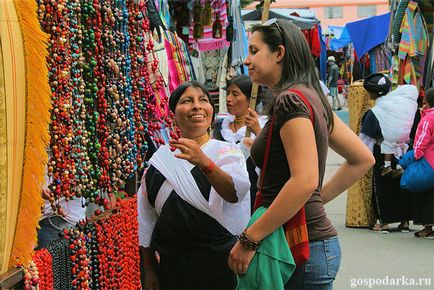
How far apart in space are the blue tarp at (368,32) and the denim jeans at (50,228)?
10.2m

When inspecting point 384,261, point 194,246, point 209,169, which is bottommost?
point 384,261

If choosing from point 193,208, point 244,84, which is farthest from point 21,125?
point 244,84

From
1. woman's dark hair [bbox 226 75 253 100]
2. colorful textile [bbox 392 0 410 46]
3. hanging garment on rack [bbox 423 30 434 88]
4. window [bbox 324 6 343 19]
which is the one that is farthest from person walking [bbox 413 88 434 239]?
window [bbox 324 6 343 19]

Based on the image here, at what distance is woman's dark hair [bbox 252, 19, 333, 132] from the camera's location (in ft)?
9.33

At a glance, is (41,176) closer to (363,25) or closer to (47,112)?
(47,112)

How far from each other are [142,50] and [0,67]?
3.65ft

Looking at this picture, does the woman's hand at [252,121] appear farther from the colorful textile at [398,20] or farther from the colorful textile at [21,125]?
the colorful textile at [398,20]

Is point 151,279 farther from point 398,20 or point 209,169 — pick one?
point 398,20

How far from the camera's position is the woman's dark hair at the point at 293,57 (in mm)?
2844

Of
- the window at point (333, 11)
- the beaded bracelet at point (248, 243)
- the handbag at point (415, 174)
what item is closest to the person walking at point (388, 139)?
the handbag at point (415, 174)

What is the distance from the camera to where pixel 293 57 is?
2.86m

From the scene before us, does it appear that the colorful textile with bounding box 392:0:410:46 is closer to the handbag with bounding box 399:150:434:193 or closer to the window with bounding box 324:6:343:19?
the handbag with bounding box 399:150:434:193

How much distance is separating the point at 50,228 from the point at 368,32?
418 inches
